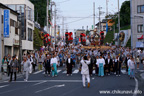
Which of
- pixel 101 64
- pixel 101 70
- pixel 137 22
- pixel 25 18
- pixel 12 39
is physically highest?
pixel 137 22

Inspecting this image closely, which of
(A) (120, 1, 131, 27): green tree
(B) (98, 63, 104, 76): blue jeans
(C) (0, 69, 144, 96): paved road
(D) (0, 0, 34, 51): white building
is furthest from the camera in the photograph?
(A) (120, 1, 131, 27): green tree

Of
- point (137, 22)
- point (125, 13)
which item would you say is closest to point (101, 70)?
point (137, 22)

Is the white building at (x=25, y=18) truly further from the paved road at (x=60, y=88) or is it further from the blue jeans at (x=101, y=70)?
the paved road at (x=60, y=88)

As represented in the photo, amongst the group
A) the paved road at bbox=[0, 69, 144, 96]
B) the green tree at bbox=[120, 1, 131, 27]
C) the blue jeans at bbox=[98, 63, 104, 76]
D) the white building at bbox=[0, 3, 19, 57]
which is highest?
the green tree at bbox=[120, 1, 131, 27]

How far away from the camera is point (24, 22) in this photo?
46.1 m

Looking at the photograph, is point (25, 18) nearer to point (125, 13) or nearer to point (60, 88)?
point (60, 88)

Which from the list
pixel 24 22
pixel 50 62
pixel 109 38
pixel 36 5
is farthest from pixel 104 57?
pixel 109 38

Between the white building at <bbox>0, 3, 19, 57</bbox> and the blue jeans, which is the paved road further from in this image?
the white building at <bbox>0, 3, 19, 57</bbox>

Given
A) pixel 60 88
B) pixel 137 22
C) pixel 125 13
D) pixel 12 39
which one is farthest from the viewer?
pixel 125 13

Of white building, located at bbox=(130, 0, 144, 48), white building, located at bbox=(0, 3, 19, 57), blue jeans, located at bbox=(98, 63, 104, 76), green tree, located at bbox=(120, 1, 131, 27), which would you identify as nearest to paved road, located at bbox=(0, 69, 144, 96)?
blue jeans, located at bbox=(98, 63, 104, 76)

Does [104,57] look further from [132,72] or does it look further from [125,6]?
[125,6]

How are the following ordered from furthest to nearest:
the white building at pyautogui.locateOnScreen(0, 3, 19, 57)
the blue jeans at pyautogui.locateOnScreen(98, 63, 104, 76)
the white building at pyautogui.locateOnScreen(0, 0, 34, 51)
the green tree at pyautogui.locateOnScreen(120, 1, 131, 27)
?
the green tree at pyautogui.locateOnScreen(120, 1, 131, 27), the white building at pyautogui.locateOnScreen(0, 0, 34, 51), the white building at pyautogui.locateOnScreen(0, 3, 19, 57), the blue jeans at pyautogui.locateOnScreen(98, 63, 104, 76)

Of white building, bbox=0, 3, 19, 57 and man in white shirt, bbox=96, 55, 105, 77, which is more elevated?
white building, bbox=0, 3, 19, 57

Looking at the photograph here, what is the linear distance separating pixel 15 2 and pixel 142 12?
91.6 feet
